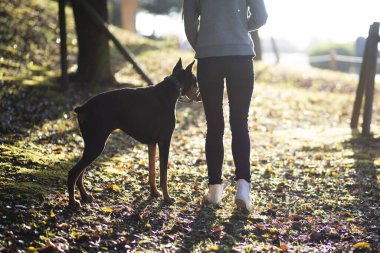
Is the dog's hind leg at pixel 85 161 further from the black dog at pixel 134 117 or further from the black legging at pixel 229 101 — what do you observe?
the black legging at pixel 229 101

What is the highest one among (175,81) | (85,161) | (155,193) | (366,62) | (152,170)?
(175,81)

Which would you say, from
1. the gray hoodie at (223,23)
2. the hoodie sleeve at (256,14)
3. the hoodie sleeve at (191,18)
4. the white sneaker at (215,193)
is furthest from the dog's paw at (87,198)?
the hoodie sleeve at (256,14)

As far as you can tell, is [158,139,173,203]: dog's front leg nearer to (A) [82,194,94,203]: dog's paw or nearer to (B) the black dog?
(B) the black dog

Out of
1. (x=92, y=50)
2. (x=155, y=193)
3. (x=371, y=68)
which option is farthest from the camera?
(x=92, y=50)

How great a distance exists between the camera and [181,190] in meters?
6.36

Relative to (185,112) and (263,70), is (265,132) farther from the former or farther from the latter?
(263,70)

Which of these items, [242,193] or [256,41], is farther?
[256,41]

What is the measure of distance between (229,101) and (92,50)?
7494mm

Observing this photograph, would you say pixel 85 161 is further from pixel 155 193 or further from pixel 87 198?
pixel 155 193

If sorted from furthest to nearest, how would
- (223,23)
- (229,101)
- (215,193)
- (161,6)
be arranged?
(161,6) → (215,193) → (229,101) → (223,23)

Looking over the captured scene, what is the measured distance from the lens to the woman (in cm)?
513

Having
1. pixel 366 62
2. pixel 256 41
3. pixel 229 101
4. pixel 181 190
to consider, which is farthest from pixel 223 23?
pixel 256 41

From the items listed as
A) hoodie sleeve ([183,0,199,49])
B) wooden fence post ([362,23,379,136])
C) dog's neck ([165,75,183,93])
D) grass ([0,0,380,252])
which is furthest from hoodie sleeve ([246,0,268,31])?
wooden fence post ([362,23,379,136])

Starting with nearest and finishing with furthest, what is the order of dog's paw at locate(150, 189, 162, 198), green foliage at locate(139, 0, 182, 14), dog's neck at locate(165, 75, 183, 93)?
1. dog's neck at locate(165, 75, 183, 93)
2. dog's paw at locate(150, 189, 162, 198)
3. green foliage at locate(139, 0, 182, 14)
